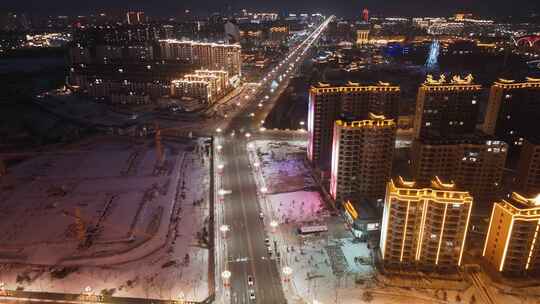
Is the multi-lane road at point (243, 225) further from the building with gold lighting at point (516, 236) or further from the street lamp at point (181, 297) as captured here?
the building with gold lighting at point (516, 236)

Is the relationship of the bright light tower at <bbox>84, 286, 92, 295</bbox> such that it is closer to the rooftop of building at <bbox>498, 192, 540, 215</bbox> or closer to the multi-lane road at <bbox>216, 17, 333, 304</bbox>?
the multi-lane road at <bbox>216, 17, 333, 304</bbox>

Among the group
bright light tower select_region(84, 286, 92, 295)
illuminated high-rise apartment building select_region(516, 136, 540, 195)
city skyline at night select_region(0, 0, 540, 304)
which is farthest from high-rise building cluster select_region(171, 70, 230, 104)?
illuminated high-rise apartment building select_region(516, 136, 540, 195)

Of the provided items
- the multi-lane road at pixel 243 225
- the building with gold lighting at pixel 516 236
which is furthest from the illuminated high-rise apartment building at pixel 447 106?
the multi-lane road at pixel 243 225

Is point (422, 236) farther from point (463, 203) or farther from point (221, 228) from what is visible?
point (221, 228)

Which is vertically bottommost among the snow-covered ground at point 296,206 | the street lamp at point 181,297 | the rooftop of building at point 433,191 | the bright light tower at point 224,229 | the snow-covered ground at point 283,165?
the street lamp at point 181,297

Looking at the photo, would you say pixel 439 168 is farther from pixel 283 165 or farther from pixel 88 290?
pixel 88 290
